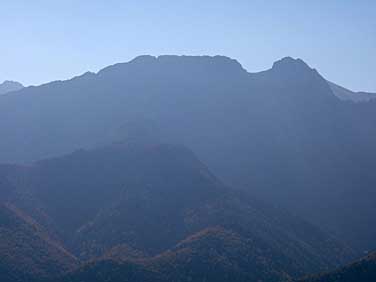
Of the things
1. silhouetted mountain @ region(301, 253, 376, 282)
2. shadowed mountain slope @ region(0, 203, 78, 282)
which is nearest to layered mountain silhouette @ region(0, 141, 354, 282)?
shadowed mountain slope @ region(0, 203, 78, 282)

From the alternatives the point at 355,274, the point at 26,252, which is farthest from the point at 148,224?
the point at 355,274

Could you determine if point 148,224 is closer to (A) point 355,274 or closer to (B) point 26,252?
(B) point 26,252

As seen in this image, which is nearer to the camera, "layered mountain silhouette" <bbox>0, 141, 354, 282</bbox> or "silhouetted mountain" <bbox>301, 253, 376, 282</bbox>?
"silhouetted mountain" <bbox>301, 253, 376, 282</bbox>

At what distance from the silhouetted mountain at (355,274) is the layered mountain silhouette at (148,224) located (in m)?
16.9

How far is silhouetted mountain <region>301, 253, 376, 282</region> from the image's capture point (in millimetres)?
90875

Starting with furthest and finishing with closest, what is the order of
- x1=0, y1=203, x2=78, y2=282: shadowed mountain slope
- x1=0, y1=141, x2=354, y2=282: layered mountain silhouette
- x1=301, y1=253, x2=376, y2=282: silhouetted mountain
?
1. x1=0, y1=141, x2=354, y2=282: layered mountain silhouette
2. x1=0, y1=203, x2=78, y2=282: shadowed mountain slope
3. x1=301, y1=253, x2=376, y2=282: silhouetted mountain

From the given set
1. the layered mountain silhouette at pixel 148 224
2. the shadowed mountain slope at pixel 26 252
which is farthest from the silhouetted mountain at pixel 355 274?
the shadowed mountain slope at pixel 26 252

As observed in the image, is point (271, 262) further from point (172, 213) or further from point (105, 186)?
point (105, 186)

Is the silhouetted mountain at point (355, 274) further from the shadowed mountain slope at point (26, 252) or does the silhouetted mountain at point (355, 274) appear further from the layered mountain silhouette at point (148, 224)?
the shadowed mountain slope at point (26, 252)

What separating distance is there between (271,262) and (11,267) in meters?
51.3

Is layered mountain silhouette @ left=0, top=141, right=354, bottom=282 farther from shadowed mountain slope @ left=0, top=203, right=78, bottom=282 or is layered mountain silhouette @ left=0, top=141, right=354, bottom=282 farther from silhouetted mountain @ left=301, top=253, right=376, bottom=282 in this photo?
silhouetted mountain @ left=301, top=253, right=376, bottom=282

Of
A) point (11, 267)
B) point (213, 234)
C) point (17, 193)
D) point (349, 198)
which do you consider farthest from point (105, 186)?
point (349, 198)

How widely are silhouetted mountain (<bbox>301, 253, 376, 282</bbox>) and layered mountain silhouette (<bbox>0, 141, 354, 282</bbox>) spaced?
16.9 meters

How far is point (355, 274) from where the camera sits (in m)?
92.4
